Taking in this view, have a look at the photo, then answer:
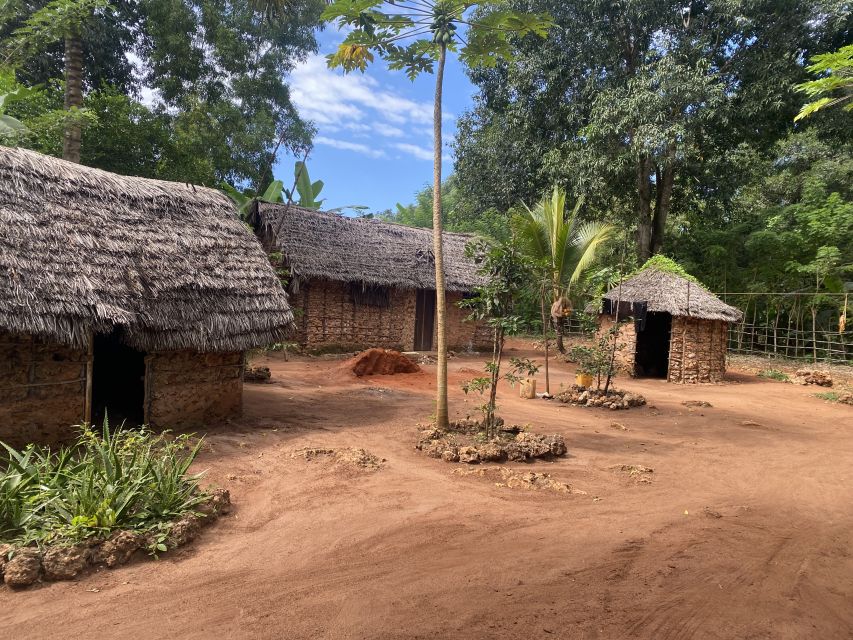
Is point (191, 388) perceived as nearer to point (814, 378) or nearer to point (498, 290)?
point (498, 290)

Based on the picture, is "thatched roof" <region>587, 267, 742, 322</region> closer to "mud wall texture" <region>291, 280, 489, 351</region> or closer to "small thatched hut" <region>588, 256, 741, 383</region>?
"small thatched hut" <region>588, 256, 741, 383</region>

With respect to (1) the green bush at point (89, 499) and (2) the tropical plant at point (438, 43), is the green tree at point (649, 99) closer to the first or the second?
(2) the tropical plant at point (438, 43)

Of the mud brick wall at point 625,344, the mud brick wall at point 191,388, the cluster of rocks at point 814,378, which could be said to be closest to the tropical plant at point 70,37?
the mud brick wall at point 191,388

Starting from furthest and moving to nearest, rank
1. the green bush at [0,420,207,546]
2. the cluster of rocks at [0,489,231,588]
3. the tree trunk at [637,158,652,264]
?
1. the tree trunk at [637,158,652,264]
2. the green bush at [0,420,207,546]
3. the cluster of rocks at [0,489,231,588]

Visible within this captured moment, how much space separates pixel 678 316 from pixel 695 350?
0.97 metres

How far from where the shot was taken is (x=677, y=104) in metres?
15.2

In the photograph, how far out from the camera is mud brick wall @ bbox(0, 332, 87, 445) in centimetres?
537

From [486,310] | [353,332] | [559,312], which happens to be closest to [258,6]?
[353,332]

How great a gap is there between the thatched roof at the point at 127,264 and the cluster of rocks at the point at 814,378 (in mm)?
12582

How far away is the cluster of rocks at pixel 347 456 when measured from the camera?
564 centimetres

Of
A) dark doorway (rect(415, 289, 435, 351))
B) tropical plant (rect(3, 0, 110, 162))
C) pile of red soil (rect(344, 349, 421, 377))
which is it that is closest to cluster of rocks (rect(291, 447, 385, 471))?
pile of red soil (rect(344, 349, 421, 377))

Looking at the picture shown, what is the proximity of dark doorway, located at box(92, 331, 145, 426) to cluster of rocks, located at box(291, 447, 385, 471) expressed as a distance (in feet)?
9.50

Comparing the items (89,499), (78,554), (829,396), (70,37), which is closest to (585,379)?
(829,396)

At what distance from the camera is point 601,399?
385 inches
